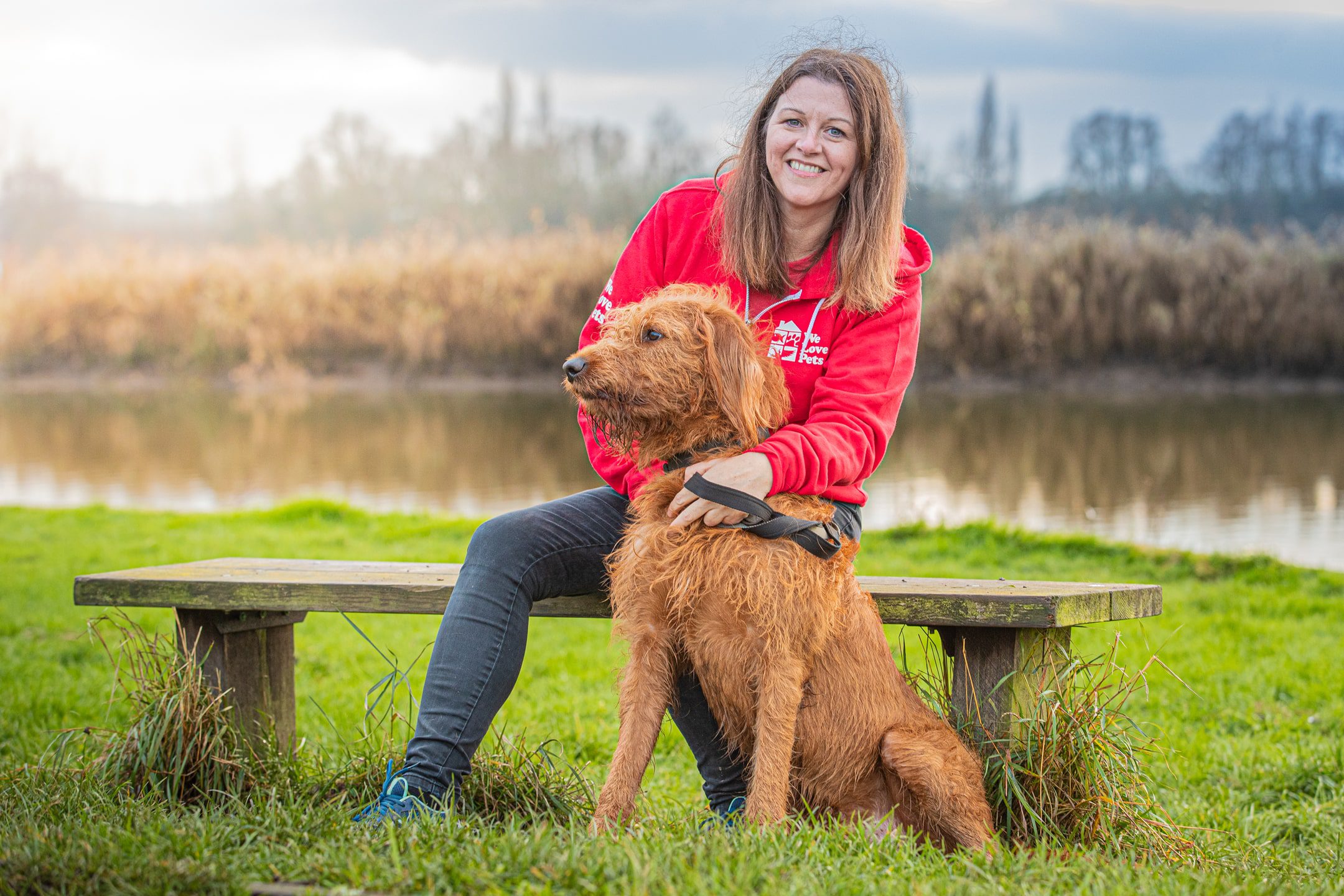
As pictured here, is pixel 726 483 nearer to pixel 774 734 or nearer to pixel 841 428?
pixel 841 428

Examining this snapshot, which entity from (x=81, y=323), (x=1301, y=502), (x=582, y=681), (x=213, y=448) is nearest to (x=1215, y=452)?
(x=1301, y=502)

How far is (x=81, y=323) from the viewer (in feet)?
77.8

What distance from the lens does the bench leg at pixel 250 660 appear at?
3840mm

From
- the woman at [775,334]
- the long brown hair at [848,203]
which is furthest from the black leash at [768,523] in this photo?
the long brown hair at [848,203]

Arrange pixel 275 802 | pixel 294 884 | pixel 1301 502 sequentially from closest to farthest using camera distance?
pixel 294 884 → pixel 275 802 → pixel 1301 502

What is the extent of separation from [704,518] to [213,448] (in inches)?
556

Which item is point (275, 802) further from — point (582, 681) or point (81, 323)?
point (81, 323)

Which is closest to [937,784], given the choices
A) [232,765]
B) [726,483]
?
[726,483]

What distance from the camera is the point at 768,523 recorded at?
9.80 ft

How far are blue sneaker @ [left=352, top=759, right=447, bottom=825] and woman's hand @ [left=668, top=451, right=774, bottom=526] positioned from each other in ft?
3.38

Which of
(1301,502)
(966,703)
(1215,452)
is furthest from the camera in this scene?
(1215,452)

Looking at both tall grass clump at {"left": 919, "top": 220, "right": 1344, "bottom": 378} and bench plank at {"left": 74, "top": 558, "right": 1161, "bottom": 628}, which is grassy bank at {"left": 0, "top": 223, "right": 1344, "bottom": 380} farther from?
bench plank at {"left": 74, "top": 558, "right": 1161, "bottom": 628}

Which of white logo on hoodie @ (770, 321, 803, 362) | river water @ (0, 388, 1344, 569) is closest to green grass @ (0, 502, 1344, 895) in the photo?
white logo on hoodie @ (770, 321, 803, 362)

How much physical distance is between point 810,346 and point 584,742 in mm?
2190
